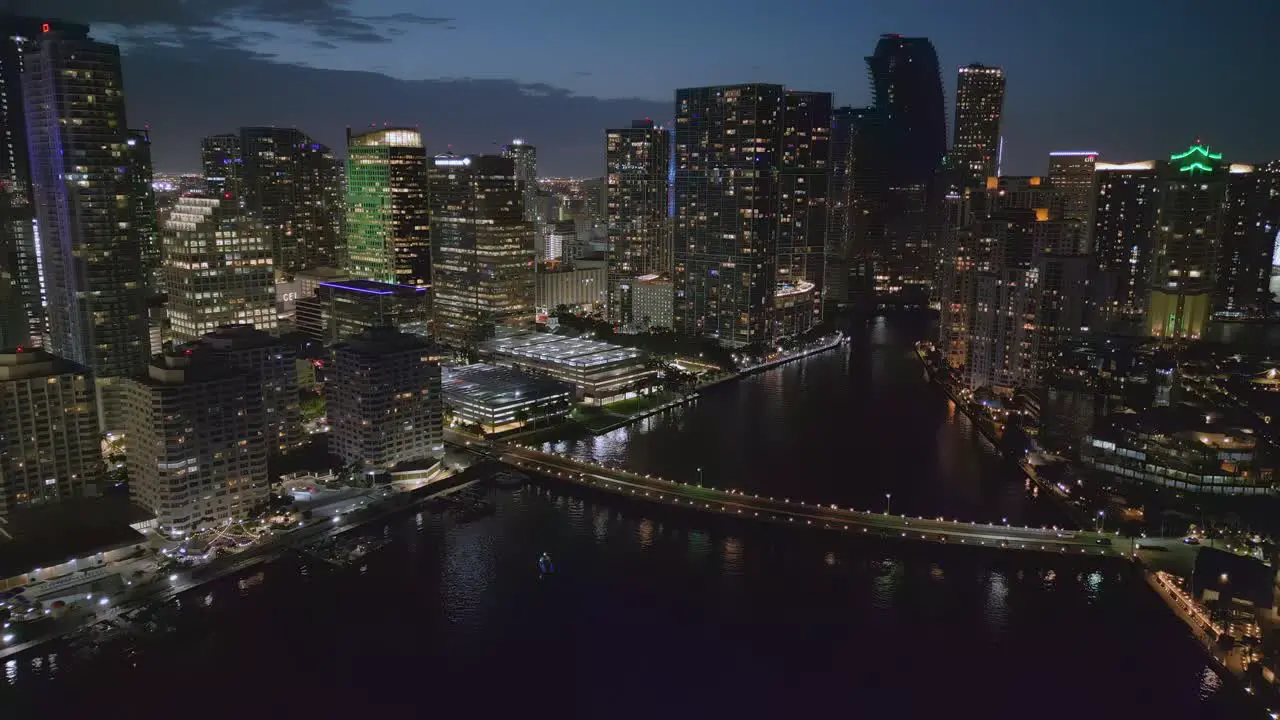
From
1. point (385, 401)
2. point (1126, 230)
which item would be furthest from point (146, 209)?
point (1126, 230)

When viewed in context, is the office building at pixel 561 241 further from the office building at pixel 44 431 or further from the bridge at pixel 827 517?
the office building at pixel 44 431

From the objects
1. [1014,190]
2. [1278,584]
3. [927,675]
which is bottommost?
[927,675]

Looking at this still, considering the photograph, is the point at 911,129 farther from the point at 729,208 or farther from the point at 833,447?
the point at 833,447

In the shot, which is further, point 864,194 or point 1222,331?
point 864,194

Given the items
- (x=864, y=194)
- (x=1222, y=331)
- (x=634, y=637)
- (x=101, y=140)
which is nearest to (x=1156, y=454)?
(x=634, y=637)

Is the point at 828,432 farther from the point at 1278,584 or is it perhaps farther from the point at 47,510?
the point at 47,510

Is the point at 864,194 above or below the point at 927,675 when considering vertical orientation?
above

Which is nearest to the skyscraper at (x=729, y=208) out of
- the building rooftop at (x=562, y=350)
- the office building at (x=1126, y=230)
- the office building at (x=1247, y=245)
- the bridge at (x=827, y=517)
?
the building rooftop at (x=562, y=350)
